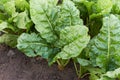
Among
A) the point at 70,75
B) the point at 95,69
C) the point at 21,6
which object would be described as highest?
the point at 21,6

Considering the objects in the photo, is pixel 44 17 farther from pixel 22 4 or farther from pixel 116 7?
pixel 116 7

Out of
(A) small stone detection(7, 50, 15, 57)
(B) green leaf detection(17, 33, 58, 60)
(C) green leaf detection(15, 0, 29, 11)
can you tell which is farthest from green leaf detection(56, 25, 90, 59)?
(A) small stone detection(7, 50, 15, 57)

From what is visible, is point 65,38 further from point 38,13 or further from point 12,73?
point 12,73

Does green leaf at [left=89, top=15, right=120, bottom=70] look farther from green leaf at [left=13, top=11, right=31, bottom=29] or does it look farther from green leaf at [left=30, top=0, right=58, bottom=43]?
green leaf at [left=13, top=11, right=31, bottom=29]

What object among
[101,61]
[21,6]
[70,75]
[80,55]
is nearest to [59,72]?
[70,75]

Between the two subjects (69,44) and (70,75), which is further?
(70,75)

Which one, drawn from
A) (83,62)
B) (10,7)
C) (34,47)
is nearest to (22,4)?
(10,7)

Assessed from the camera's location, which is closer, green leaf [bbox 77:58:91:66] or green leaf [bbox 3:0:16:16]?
green leaf [bbox 77:58:91:66]
